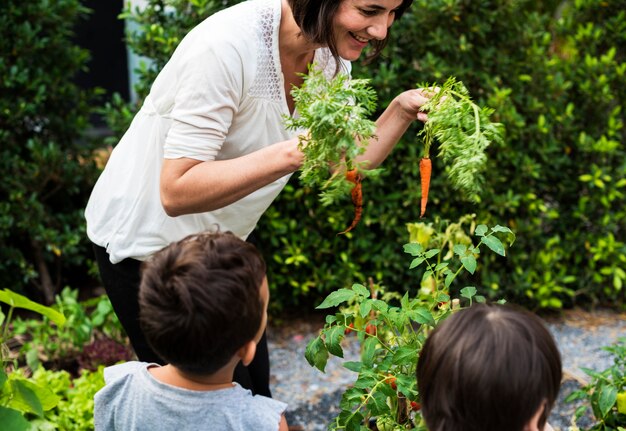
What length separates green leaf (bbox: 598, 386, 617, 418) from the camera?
101 inches

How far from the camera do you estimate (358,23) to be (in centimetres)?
221

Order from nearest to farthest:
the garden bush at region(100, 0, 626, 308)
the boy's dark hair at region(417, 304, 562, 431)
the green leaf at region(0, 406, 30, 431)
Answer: the boy's dark hair at region(417, 304, 562, 431) < the green leaf at region(0, 406, 30, 431) < the garden bush at region(100, 0, 626, 308)

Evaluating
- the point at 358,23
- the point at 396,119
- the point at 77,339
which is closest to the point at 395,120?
the point at 396,119

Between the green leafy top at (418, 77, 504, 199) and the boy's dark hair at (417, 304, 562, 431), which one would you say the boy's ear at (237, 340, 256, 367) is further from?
the green leafy top at (418, 77, 504, 199)

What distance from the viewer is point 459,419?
64.7 inches

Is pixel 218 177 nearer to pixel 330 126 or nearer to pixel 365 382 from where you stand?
pixel 330 126

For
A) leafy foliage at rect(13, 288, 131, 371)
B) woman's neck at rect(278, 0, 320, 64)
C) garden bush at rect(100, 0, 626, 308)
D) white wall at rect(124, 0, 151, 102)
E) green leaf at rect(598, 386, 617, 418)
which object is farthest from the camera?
white wall at rect(124, 0, 151, 102)

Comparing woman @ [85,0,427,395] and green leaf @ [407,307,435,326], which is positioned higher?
woman @ [85,0,427,395]

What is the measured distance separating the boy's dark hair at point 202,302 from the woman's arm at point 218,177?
1.28 feet

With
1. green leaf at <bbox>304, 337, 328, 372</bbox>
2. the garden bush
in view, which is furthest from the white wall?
green leaf at <bbox>304, 337, 328, 372</bbox>

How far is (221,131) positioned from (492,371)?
97 cm

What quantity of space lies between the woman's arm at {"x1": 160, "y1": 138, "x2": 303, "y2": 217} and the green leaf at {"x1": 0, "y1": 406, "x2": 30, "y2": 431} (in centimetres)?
63

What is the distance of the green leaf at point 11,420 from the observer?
1969mm

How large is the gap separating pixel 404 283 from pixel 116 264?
214cm
